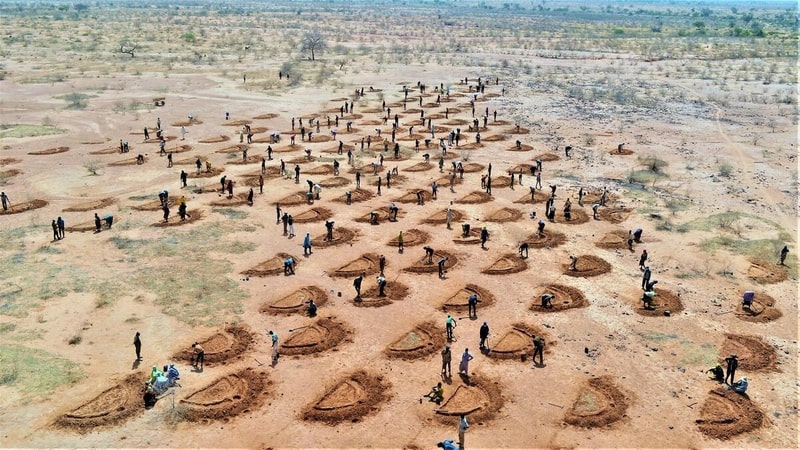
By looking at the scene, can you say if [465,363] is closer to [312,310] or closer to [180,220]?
[312,310]

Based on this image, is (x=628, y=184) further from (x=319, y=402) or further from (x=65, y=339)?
(x=65, y=339)

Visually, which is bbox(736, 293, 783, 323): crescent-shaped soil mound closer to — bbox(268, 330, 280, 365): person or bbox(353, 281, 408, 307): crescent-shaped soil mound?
bbox(353, 281, 408, 307): crescent-shaped soil mound

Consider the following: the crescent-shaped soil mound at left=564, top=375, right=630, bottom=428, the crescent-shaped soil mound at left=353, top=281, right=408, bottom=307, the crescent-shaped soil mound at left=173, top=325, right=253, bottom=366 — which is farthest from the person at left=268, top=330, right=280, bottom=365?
the crescent-shaped soil mound at left=564, top=375, right=630, bottom=428

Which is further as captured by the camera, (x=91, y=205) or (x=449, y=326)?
(x=91, y=205)

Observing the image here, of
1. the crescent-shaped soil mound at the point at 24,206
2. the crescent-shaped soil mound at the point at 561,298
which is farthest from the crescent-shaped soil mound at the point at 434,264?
the crescent-shaped soil mound at the point at 24,206

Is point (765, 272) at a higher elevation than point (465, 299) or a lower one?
higher

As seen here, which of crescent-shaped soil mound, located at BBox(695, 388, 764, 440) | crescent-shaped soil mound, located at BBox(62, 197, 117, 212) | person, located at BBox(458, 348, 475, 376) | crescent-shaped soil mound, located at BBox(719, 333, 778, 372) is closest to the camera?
crescent-shaped soil mound, located at BBox(695, 388, 764, 440)

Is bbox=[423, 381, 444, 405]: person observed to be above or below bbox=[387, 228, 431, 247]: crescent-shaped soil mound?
below

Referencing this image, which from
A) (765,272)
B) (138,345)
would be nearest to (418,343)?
(138,345)
